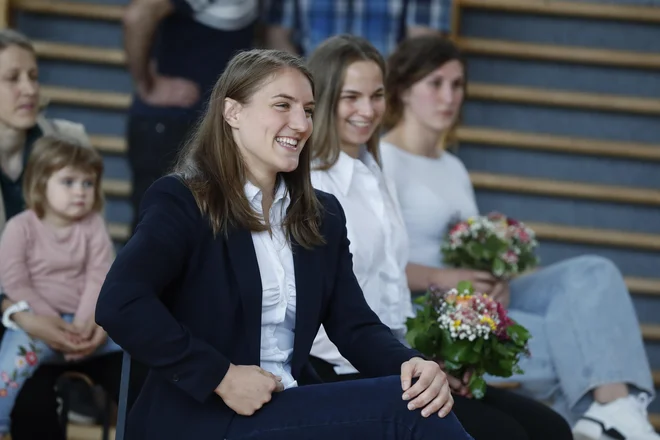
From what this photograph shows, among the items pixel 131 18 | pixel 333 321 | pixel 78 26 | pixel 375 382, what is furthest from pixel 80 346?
pixel 78 26

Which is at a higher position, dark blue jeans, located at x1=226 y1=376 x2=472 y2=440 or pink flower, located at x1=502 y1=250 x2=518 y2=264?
dark blue jeans, located at x1=226 y1=376 x2=472 y2=440

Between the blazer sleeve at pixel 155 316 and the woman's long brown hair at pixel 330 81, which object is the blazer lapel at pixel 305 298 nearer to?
the blazer sleeve at pixel 155 316

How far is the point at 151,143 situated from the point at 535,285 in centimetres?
162

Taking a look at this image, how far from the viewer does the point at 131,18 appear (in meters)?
4.18

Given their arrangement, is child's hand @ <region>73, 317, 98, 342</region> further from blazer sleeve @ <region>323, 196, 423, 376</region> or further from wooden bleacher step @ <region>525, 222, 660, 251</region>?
wooden bleacher step @ <region>525, 222, 660, 251</region>

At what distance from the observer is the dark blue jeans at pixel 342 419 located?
198cm

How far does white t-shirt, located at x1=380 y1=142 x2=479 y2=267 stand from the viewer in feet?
11.5

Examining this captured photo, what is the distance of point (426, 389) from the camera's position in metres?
2.04

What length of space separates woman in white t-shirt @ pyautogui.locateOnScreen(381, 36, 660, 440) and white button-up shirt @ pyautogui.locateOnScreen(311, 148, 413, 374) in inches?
14.8

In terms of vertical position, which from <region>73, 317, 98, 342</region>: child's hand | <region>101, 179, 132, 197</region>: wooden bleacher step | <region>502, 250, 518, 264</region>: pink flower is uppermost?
<region>502, 250, 518, 264</region>: pink flower

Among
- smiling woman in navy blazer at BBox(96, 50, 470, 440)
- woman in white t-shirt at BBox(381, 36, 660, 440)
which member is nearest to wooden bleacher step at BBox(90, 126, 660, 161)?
woman in white t-shirt at BBox(381, 36, 660, 440)

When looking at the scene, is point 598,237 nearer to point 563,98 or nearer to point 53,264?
point 563,98

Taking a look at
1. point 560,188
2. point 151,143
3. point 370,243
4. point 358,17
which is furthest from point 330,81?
point 560,188

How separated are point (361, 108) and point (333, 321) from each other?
2.68 feet
